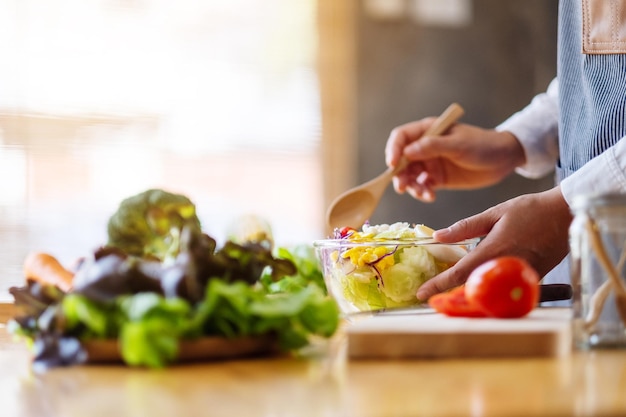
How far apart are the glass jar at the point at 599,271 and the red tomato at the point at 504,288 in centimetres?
6

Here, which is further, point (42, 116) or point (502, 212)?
point (42, 116)

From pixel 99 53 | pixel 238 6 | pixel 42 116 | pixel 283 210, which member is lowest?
pixel 283 210

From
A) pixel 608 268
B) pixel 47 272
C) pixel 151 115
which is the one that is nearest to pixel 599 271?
pixel 608 268

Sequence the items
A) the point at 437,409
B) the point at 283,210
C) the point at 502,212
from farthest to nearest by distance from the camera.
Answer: the point at 283,210 < the point at 502,212 < the point at 437,409

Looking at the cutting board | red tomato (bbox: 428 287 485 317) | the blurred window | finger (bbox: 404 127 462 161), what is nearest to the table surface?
the cutting board

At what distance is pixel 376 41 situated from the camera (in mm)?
3549

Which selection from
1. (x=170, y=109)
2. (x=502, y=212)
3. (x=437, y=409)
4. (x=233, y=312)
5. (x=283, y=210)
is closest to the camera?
(x=437, y=409)

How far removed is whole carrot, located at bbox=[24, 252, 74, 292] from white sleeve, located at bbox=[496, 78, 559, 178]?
3.58ft

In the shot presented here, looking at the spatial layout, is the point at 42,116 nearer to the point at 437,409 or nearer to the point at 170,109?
the point at 170,109

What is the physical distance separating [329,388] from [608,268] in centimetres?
33

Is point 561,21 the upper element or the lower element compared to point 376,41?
lower

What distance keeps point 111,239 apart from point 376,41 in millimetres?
2542

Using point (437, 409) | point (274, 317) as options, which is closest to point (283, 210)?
point (274, 317)

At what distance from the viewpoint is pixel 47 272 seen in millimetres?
1153
